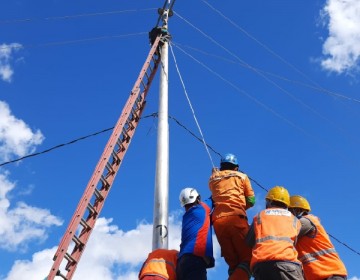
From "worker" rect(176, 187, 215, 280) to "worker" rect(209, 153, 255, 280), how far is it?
7.2 inches

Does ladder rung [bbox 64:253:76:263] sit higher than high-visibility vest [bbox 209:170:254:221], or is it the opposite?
high-visibility vest [bbox 209:170:254:221]

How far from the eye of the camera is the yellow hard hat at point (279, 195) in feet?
19.7

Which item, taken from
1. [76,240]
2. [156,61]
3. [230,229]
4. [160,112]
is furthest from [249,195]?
[156,61]

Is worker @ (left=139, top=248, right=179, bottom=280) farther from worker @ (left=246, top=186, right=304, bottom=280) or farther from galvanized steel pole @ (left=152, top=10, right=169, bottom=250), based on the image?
galvanized steel pole @ (left=152, top=10, right=169, bottom=250)

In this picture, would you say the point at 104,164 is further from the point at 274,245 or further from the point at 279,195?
the point at 274,245

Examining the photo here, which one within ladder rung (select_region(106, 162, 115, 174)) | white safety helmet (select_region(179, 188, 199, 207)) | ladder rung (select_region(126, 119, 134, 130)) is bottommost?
white safety helmet (select_region(179, 188, 199, 207))

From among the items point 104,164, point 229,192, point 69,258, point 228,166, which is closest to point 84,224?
point 69,258

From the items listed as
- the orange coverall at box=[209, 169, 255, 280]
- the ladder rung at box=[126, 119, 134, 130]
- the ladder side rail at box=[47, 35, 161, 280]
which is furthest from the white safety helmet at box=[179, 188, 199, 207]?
the ladder rung at box=[126, 119, 134, 130]

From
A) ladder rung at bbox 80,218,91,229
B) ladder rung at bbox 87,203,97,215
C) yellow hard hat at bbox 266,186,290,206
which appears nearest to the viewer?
yellow hard hat at bbox 266,186,290,206

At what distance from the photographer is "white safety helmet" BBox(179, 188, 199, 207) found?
692cm

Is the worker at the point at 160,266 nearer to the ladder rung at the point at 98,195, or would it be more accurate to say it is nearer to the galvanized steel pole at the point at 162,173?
the galvanized steel pole at the point at 162,173

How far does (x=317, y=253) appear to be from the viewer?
5.73 metres

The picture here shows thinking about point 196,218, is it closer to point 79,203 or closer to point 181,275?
point 181,275

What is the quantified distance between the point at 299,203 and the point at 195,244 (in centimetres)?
157
